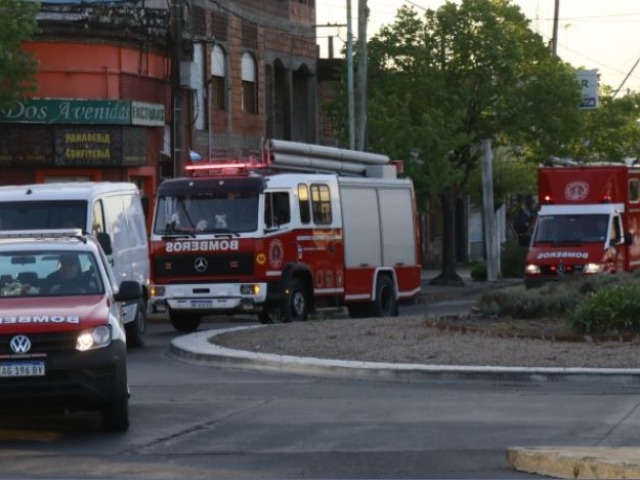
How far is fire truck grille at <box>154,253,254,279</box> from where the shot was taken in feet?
89.8

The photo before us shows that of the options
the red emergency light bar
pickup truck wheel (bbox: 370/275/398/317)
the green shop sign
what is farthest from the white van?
the green shop sign

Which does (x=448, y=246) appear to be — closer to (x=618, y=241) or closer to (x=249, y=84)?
(x=249, y=84)

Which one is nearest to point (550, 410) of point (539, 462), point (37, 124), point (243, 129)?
point (539, 462)

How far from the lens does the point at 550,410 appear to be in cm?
1523

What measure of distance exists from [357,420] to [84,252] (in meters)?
2.99

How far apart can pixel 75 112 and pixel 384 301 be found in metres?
9.56

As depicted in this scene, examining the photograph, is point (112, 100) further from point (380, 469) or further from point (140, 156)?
point (380, 469)

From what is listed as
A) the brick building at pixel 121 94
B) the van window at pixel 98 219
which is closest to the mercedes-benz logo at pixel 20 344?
the van window at pixel 98 219

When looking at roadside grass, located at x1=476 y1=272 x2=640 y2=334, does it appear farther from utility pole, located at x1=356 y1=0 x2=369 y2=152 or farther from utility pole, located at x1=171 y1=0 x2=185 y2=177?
utility pole, located at x1=356 y1=0 x2=369 y2=152

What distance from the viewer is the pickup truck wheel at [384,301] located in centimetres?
3184

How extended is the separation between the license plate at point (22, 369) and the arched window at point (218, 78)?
102 ft

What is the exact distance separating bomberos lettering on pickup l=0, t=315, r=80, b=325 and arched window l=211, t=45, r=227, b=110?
30780 mm

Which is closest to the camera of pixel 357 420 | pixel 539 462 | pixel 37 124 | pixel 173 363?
pixel 539 462

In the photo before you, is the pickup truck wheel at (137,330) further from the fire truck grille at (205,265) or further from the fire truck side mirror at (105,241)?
the fire truck grille at (205,265)
